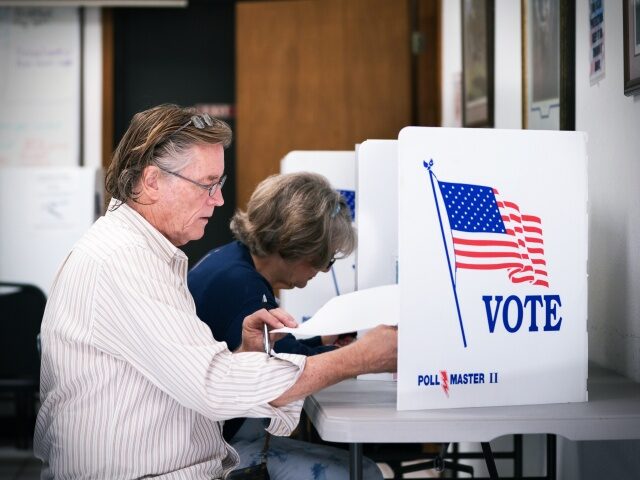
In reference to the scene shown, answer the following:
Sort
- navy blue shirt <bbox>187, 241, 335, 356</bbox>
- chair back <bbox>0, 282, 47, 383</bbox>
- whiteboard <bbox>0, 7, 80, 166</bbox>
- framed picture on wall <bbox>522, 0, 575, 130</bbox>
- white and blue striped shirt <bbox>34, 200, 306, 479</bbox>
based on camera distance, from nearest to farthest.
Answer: white and blue striped shirt <bbox>34, 200, 306, 479</bbox>
navy blue shirt <bbox>187, 241, 335, 356</bbox>
framed picture on wall <bbox>522, 0, 575, 130</bbox>
chair back <bbox>0, 282, 47, 383</bbox>
whiteboard <bbox>0, 7, 80, 166</bbox>

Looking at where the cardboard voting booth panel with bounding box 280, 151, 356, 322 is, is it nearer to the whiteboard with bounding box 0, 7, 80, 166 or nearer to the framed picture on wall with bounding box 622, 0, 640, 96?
the framed picture on wall with bounding box 622, 0, 640, 96

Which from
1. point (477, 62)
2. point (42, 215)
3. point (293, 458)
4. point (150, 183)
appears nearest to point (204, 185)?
point (150, 183)

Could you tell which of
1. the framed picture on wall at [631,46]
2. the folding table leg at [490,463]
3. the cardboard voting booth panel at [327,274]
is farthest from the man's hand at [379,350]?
the cardboard voting booth panel at [327,274]

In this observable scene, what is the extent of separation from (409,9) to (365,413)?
3344mm

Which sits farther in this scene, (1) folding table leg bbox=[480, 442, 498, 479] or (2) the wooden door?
(2) the wooden door

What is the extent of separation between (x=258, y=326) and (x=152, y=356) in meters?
0.36

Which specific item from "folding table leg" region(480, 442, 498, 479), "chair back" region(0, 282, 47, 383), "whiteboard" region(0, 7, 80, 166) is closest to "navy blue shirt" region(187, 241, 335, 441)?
"folding table leg" region(480, 442, 498, 479)

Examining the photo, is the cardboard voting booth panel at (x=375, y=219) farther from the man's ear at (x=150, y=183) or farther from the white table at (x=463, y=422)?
the man's ear at (x=150, y=183)

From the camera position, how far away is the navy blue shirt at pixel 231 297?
6.45 feet

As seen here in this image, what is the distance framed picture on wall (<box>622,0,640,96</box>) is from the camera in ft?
5.98

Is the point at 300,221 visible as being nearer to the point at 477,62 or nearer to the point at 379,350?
the point at 379,350

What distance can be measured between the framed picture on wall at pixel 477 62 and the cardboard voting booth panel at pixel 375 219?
1216 mm

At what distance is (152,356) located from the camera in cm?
141

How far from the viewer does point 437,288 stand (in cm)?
151
